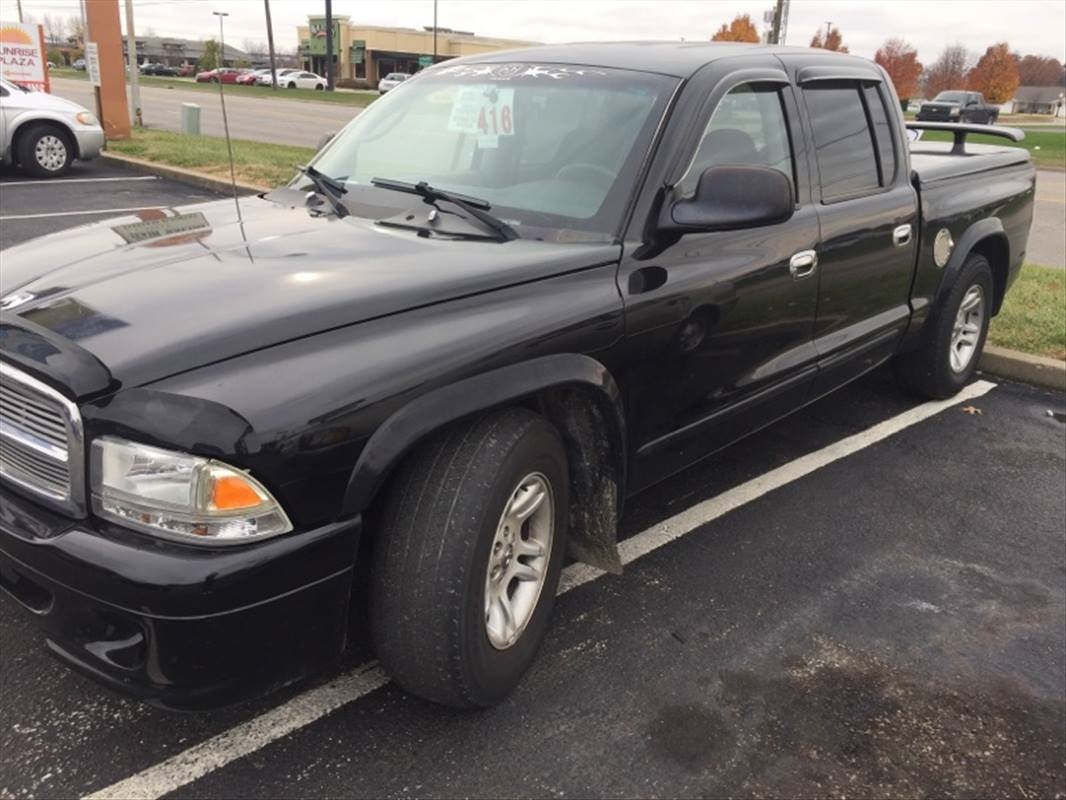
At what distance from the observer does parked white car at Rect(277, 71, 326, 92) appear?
6488 cm

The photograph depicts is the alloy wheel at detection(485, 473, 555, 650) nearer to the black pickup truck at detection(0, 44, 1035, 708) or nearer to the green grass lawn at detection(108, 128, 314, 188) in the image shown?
the black pickup truck at detection(0, 44, 1035, 708)

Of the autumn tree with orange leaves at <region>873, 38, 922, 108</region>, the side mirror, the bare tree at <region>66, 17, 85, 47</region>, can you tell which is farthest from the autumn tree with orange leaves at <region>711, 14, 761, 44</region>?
the side mirror

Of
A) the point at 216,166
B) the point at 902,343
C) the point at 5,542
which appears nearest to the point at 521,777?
the point at 5,542

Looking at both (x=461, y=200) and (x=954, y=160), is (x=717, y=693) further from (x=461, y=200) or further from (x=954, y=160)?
(x=954, y=160)

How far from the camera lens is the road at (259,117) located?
21641 mm

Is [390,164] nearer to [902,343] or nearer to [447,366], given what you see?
[447,366]

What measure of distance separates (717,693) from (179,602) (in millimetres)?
1567

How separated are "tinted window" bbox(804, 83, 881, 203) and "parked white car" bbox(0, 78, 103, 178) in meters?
11.5

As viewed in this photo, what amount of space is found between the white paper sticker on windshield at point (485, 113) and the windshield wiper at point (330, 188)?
0.46 metres

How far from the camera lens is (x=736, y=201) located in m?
2.82

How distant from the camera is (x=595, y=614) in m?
3.12

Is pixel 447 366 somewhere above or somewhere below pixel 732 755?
above

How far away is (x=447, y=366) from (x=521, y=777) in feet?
3.49

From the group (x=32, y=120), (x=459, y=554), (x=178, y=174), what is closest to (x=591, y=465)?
(x=459, y=554)
